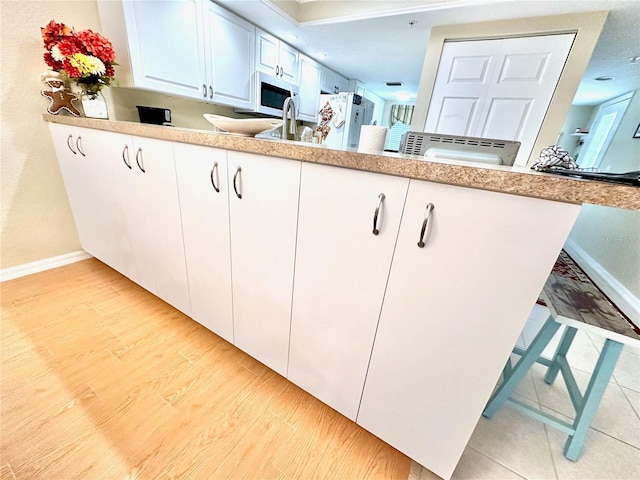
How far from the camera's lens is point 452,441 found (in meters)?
0.78

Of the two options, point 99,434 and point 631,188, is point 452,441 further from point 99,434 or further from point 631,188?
point 99,434

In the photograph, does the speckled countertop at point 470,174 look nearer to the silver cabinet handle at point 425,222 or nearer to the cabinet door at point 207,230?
the silver cabinet handle at point 425,222

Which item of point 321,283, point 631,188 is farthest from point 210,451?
point 631,188

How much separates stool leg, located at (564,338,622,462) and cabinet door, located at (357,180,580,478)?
516 mm

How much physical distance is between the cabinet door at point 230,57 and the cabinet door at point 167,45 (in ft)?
0.36

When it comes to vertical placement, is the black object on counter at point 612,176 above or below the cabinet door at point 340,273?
above

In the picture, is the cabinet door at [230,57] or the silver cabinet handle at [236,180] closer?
the silver cabinet handle at [236,180]

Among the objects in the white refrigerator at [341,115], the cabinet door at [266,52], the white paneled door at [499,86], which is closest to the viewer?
the white paneled door at [499,86]

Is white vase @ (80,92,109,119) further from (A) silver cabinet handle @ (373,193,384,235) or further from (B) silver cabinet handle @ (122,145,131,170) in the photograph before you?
(A) silver cabinet handle @ (373,193,384,235)

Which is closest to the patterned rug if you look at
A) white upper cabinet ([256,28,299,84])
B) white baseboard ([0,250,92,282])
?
white baseboard ([0,250,92,282])

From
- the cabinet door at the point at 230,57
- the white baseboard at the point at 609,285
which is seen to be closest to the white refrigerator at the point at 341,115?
the cabinet door at the point at 230,57

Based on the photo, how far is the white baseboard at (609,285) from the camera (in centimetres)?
→ 227

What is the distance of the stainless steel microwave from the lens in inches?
104

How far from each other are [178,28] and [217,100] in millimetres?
551
